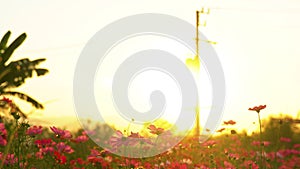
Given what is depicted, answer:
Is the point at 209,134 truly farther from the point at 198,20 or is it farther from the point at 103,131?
the point at 198,20

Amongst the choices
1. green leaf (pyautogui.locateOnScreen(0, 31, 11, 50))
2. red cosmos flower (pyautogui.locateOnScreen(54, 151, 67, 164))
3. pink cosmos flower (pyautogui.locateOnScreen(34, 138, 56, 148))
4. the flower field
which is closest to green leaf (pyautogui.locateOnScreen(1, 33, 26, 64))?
Result: green leaf (pyautogui.locateOnScreen(0, 31, 11, 50))

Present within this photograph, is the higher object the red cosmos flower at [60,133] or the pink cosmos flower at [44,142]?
the red cosmos flower at [60,133]

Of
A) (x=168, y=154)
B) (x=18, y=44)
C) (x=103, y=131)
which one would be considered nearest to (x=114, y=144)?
(x=168, y=154)

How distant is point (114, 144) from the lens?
16.0ft

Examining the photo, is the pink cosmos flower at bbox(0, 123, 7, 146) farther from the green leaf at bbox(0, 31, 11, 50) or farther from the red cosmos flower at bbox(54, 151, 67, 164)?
the green leaf at bbox(0, 31, 11, 50)

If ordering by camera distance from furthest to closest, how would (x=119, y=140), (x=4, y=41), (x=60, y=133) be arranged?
1. (x=4, y=41)
2. (x=119, y=140)
3. (x=60, y=133)

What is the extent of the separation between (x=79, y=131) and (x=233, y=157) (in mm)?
3773

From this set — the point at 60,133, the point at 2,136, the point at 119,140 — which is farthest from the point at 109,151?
the point at 2,136

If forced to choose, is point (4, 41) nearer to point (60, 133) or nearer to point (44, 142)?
point (60, 133)

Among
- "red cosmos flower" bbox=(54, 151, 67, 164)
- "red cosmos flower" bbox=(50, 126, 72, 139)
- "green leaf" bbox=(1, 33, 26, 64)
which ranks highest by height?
"green leaf" bbox=(1, 33, 26, 64)

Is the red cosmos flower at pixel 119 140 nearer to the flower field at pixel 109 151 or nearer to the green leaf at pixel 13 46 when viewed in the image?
the flower field at pixel 109 151

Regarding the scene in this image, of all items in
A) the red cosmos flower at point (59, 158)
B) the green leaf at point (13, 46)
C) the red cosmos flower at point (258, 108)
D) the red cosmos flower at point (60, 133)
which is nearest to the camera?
the red cosmos flower at point (59, 158)

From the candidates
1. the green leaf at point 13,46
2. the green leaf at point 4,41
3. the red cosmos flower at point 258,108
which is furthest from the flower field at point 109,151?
the green leaf at point 4,41

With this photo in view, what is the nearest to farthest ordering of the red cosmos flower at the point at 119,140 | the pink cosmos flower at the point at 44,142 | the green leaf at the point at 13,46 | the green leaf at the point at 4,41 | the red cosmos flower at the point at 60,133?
the pink cosmos flower at the point at 44,142, the red cosmos flower at the point at 60,133, the red cosmos flower at the point at 119,140, the green leaf at the point at 4,41, the green leaf at the point at 13,46
